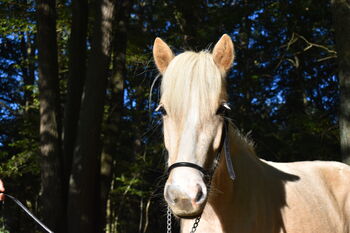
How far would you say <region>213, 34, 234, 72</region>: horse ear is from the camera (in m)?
2.99

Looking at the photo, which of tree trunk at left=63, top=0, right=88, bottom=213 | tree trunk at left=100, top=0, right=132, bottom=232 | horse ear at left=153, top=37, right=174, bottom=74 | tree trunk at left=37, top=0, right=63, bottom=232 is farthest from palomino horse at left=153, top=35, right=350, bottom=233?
tree trunk at left=100, top=0, right=132, bottom=232

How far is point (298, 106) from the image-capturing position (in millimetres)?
15836

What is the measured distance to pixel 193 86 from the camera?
2727mm

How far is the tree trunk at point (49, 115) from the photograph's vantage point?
8.03 meters

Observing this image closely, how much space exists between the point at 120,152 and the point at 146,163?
12.8 feet

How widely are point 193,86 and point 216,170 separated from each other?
1.92 ft

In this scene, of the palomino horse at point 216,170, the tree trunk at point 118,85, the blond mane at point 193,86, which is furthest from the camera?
the tree trunk at point 118,85

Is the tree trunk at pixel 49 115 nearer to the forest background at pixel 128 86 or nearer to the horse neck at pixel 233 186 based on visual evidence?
the forest background at pixel 128 86

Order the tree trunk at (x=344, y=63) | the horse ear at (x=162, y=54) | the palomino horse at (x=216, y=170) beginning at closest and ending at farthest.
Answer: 1. the palomino horse at (x=216, y=170)
2. the horse ear at (x=162, y=54)
3. the tree trunk at (x=344, y=63)

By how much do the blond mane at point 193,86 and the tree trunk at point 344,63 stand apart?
424cm

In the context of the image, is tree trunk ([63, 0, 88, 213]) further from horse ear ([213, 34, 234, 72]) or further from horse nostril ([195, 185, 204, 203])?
horse nostril ([195, 185, 204, 203])

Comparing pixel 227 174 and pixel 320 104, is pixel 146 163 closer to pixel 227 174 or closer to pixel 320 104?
pixel 320 104

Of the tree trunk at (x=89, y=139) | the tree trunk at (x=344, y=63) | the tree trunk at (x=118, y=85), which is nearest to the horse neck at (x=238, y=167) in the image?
the tree trunk at (x=344, y=63)

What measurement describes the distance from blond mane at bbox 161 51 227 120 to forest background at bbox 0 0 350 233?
2034 mm
